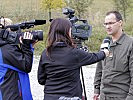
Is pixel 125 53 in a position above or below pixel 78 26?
below

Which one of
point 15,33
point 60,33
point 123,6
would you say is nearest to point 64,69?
point 60,33

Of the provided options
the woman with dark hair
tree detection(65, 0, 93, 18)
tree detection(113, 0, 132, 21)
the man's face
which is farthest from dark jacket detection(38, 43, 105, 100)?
tree detection(113, 0, 132, 21)

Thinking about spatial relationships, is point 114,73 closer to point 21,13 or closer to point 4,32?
point 4,32

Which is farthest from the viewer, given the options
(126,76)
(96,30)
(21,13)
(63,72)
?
(21,13)

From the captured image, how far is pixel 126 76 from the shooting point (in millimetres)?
3344

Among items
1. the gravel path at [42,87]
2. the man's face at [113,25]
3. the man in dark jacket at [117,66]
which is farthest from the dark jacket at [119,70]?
the gravel path at [42,87]

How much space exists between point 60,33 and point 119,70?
2.44 feet

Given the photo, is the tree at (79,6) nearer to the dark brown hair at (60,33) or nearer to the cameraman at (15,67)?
the cameraman at (15,67)

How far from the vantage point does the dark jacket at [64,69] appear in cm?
312

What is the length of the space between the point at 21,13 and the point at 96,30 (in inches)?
305

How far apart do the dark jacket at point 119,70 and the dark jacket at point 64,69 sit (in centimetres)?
33

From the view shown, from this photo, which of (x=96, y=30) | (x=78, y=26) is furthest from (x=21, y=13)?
(x=78, y=26)

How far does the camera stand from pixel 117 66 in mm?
3359

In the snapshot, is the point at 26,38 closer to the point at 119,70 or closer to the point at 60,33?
the point at 60,33
